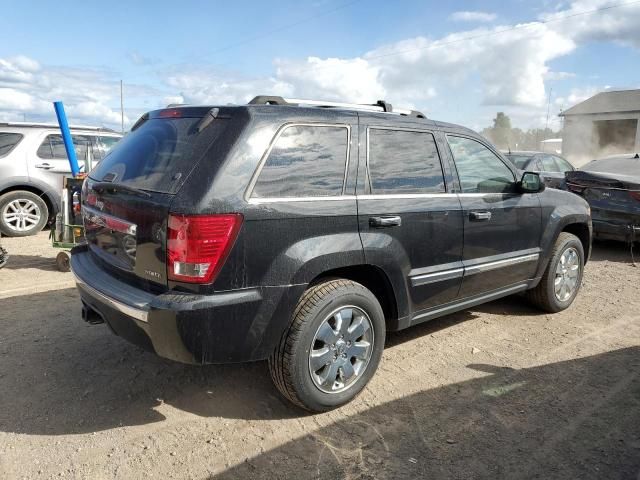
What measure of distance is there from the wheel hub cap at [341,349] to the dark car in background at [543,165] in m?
7.93

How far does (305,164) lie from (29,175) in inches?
266

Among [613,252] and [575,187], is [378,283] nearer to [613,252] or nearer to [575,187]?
[575,187]

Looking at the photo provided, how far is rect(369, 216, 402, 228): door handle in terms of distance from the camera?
3.07 m

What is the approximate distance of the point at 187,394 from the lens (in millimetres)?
3271

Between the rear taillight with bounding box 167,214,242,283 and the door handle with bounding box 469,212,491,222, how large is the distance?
200 cm

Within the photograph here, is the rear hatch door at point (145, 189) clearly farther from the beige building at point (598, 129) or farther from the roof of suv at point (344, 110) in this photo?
the beige building at point (598, 129)

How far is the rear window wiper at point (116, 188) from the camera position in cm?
272

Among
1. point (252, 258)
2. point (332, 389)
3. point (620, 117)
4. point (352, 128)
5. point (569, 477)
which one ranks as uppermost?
point (620, 117)

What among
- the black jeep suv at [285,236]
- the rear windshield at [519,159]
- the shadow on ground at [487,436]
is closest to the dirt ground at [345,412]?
the shadow on ground at [487,436]

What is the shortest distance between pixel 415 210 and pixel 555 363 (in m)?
1.71

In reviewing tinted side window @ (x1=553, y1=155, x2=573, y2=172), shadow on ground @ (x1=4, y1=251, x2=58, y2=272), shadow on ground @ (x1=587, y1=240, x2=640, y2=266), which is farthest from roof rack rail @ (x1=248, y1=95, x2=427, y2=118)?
tinted side window @ (x1=553, y1=155, x2=573, y2=172)

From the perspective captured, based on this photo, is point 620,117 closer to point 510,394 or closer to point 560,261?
point 560,261

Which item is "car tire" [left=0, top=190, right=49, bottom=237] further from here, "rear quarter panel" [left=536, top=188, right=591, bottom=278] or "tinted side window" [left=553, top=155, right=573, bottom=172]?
"tinted side window" [left=553, top=155, right=573, bottom=172]

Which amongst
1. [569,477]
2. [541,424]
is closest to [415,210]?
[541,424]
